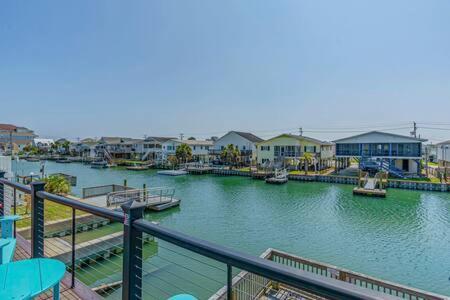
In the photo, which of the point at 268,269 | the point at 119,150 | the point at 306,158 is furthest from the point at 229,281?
the point at 119,150

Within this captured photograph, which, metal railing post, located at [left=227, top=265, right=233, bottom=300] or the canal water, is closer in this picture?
metal railing post, located at [left=227, top=265, right=233, bottom=300]

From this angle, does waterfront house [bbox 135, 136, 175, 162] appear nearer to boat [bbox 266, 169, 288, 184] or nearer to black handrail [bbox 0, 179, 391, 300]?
boat [bbox 266, 169, 288, 184]

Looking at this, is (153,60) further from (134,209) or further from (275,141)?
(275,141)

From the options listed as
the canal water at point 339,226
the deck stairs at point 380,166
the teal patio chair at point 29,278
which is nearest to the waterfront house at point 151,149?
the canal water at point 339,226

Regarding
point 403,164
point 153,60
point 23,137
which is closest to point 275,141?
point 403,164

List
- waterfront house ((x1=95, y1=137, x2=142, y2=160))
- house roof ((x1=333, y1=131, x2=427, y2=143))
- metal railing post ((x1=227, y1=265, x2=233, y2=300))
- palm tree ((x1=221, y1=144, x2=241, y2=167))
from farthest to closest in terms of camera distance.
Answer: waterfront house ((x1=95, y1=137, x2=142, y2=160))
palm tree ((x1=221, y1=144, x2=241, y2=167))
house roof ((x1=333, y1=131, x2=427, y2=143))
metal railing post ((x1=227, y1=265, x2=233, y2=300))

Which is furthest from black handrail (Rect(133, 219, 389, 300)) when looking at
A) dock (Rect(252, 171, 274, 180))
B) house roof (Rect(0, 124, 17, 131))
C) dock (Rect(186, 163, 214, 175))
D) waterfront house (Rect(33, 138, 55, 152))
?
house roof (Rect(0, 124, 17, 131))

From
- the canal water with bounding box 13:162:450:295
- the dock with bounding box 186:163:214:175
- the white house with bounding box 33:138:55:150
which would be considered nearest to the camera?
the canal water with bounding box 13:162:450:295
